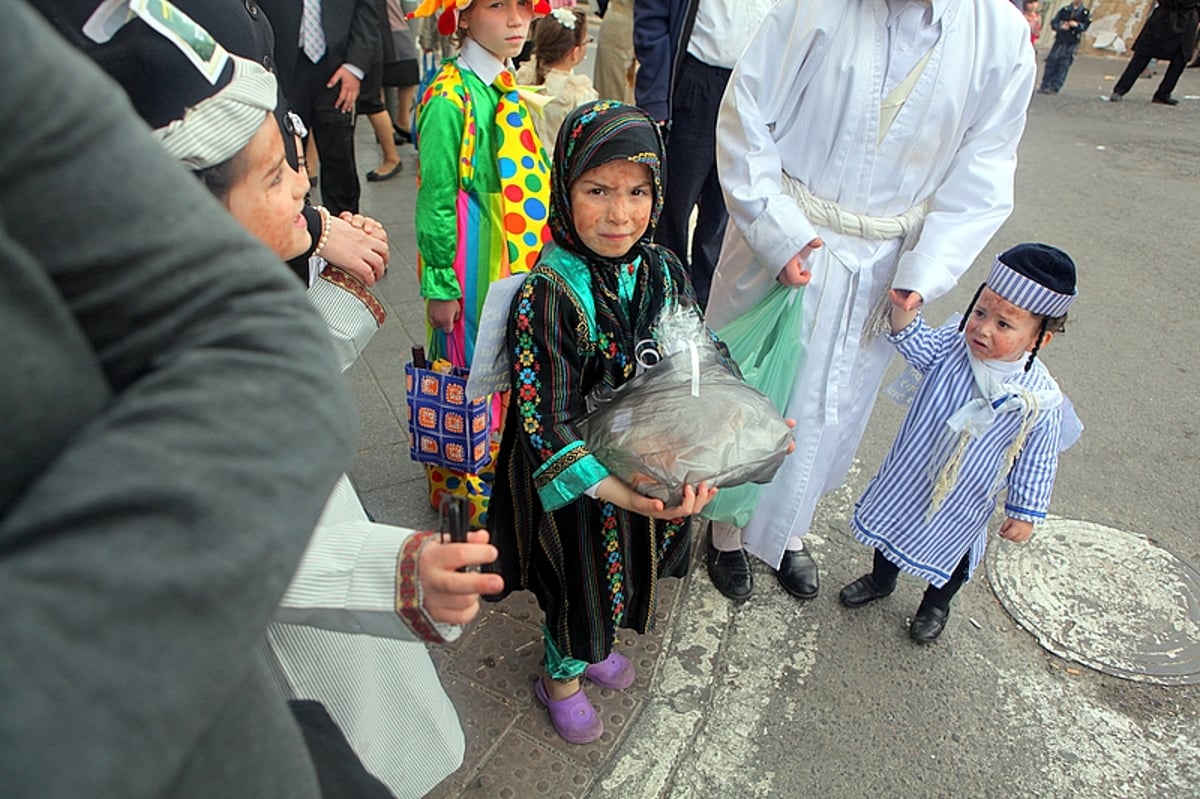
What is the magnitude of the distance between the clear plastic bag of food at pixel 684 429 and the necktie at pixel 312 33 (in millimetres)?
2925

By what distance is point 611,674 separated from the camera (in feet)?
7.44

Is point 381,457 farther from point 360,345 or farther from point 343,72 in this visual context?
point 343,72

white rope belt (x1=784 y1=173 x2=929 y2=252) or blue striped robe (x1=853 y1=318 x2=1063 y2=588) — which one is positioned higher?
white rope belt (x1=784 y1=173 x2=929 y2=252)

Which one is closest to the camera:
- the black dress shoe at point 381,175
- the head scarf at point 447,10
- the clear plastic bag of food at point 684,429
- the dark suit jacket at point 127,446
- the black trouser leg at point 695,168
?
the dark suit jacket at point 127,446

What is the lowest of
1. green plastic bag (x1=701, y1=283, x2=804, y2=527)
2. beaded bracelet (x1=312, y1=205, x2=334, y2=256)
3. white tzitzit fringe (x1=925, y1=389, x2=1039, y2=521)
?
white tzitzit fringe (x1=925, y1=389, x2=1039, y2=521)

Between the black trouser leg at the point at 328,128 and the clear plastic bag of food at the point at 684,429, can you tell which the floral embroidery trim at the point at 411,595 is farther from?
the black trouser leg at the point at 328,128

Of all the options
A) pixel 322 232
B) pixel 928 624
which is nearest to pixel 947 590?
pixel 928 624

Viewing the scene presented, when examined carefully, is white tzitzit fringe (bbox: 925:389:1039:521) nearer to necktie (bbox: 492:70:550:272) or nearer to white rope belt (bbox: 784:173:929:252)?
white rope belt (bbox: 784:173:929:252)

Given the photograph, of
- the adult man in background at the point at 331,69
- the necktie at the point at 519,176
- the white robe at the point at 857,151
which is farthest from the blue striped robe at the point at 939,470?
the adult man in background at the point at 331,69

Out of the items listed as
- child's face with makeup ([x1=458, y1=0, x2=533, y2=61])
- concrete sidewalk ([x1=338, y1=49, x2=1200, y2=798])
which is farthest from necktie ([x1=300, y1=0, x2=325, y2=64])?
concrete sidewalk ([x1=338, y1=49, x2=1200, y2=798])

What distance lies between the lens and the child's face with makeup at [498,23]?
238cm

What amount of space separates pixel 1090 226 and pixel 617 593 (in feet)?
21.0

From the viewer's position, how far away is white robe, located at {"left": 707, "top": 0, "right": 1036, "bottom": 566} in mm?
2104

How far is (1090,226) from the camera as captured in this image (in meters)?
6.36
